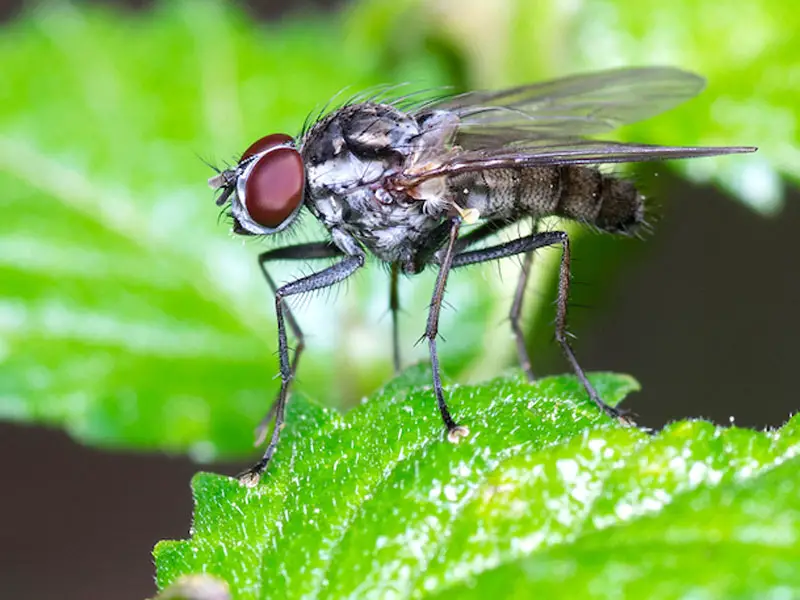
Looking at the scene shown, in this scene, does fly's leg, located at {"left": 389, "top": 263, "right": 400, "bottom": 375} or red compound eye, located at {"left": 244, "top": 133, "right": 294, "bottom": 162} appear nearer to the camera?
red compound eye, located at {"left": 244, "top": 133, "right": 294, "bottom": 162}

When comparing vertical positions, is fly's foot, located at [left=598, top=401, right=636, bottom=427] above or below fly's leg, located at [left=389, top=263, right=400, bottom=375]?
below

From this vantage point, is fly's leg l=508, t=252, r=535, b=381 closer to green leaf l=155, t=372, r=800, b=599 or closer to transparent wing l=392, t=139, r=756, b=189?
transparent wing l=392, t=139, r=756, b=189

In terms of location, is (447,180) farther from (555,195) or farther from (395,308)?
(395,308)

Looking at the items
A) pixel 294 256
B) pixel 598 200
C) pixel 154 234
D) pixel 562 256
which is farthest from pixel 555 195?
pixel 154 234

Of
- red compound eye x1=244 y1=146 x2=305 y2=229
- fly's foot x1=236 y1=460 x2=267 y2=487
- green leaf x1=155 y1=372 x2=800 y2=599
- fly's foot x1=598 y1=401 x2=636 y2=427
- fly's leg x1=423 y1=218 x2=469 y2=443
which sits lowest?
green leaf x1=155 y1=372 x2=800 y2=599

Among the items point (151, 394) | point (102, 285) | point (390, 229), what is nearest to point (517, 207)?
point (390, 229)

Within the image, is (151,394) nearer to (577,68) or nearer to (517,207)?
(517,207)

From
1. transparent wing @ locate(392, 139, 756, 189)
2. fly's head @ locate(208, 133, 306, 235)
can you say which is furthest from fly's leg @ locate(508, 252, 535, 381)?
fly's head @ locate(208, 133, 306, 235)
